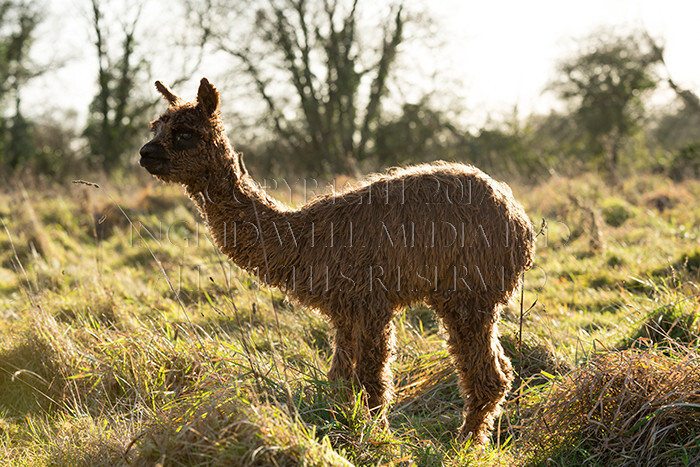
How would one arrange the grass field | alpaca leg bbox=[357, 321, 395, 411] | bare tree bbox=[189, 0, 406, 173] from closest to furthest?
the grass field, alpaca leg bbox=[357, 321, 395, 411], bare tree bbox=[189, 0, 406, 173]

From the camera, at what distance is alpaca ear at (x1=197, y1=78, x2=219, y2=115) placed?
291 centimetres

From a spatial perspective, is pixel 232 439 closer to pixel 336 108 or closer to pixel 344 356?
pixel 344 356

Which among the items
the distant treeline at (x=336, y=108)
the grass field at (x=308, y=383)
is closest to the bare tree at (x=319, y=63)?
the distant treeline at (x=336, y=108)

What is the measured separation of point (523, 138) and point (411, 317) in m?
15.3

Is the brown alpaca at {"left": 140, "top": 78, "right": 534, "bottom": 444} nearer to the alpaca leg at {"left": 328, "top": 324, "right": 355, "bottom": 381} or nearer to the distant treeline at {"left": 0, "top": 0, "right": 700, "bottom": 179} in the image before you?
the alpaca leg at {"left": 328, "top": 324, "right": 355, "bottom": 381}

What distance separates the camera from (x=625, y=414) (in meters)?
2.75

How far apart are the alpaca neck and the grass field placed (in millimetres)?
225

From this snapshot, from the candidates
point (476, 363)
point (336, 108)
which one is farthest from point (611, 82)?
point (476, 363)

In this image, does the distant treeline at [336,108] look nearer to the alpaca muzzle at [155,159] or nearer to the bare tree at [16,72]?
the bare tree at [16,72]

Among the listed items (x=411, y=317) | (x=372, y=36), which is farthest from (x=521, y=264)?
(x=372, y=36)

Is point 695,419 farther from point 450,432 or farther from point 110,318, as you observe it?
point 110,318

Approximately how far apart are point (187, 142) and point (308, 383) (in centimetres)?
166

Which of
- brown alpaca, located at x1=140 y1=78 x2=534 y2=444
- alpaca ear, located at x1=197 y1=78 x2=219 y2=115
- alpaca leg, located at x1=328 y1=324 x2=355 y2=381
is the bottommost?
alpaca leg, located at x1=328 y1=324 x2=355 y2=381

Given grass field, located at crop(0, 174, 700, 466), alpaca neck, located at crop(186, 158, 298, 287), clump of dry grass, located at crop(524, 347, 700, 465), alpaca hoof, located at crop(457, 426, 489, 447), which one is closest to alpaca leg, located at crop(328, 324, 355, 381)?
grass field, located at crop(0, 174, 700, 466)
